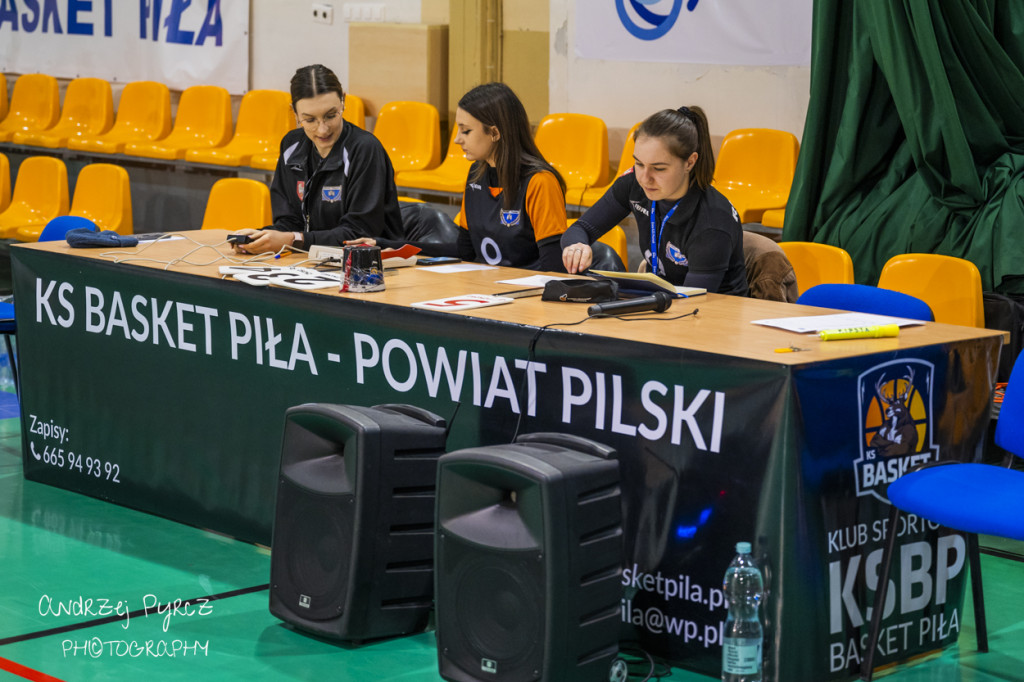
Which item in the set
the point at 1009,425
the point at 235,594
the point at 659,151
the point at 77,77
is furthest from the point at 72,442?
the point at 77,77

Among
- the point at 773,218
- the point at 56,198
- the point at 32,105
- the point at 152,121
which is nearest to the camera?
the point at 773,218

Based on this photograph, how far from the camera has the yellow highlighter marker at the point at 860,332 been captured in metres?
3.37

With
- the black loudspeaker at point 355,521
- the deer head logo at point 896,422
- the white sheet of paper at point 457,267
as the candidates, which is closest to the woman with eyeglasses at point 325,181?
the white sheet of paper at point 457,267

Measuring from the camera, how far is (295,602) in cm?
359

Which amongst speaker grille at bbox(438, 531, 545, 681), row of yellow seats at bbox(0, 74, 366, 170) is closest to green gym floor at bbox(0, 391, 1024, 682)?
speaker grille at bbox(438, 531, 545, 681)

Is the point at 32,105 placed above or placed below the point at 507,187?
above

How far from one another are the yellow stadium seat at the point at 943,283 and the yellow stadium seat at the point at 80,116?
6616mm

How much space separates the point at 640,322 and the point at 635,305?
0.38 feet

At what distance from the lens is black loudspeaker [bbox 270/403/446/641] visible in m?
3.41

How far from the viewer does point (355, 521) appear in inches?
134

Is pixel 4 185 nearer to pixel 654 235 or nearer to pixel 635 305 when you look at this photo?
pixel 654 235

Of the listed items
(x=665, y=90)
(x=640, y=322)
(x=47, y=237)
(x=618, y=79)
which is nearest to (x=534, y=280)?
(x=640, y=322)

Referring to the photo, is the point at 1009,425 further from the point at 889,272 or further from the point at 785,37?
the point at 785,37

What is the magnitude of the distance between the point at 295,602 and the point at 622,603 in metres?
0.84
